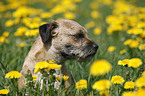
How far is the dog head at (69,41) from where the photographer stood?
114 inches

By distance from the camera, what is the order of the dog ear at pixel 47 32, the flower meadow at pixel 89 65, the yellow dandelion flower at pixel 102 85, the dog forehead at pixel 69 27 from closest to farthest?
the yellow dandelion flower at pixel 102 85, the flower meadow at pixel 89 65, the dog ear at pixel 47 32, the dog forehead at pixel 69 27

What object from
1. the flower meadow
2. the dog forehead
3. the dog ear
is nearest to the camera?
the flower meadow

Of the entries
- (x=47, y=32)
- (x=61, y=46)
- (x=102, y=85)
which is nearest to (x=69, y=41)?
(x=61, y=46)

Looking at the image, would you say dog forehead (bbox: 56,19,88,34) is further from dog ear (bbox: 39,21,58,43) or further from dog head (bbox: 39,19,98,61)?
dog ear (bbox: 39,21,58,43)

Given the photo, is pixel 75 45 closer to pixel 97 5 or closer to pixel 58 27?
pixel 58 27

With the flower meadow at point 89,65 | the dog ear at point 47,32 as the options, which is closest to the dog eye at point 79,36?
the dog ear at point 47,32

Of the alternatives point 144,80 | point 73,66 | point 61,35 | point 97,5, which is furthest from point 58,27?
point 97,5

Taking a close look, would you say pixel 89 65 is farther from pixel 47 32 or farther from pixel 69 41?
pixel 47 32

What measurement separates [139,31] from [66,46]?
1.80 m

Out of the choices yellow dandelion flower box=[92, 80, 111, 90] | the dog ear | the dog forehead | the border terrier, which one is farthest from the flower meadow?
the dog forehead

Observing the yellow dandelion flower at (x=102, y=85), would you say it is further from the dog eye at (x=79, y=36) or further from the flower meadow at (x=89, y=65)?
the dog eye at (x=79, y=36)

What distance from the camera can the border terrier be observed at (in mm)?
2895

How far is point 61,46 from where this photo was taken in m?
2.88

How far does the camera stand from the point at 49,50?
292 cm
